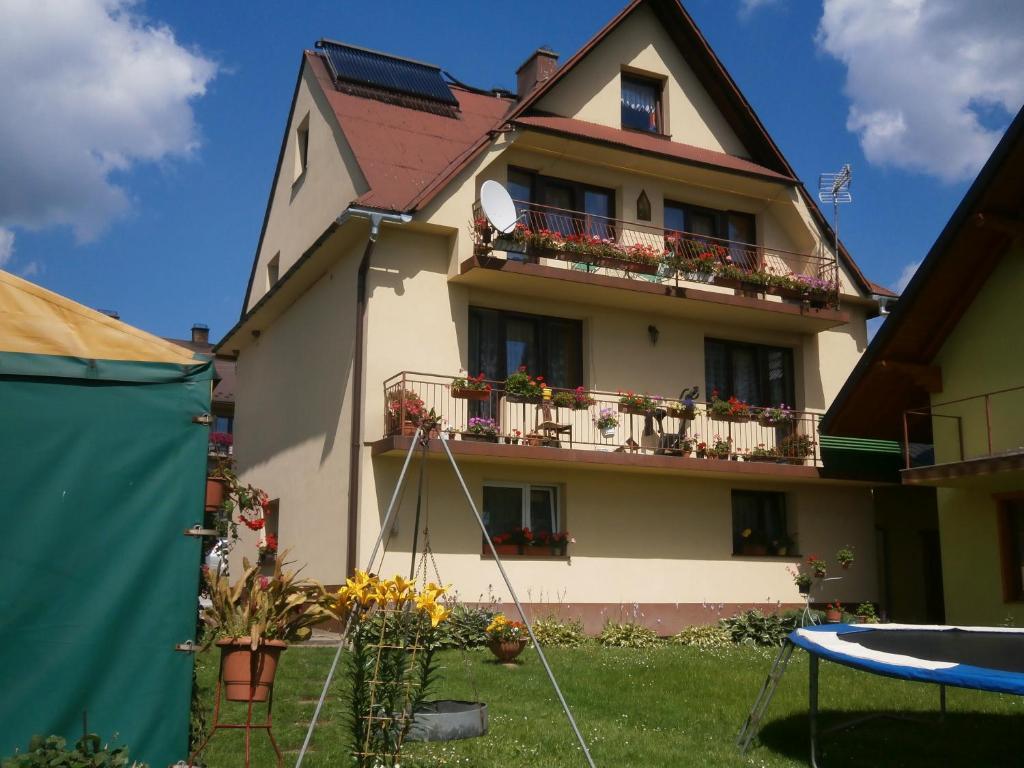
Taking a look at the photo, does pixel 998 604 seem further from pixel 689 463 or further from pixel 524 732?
pixel 524 732

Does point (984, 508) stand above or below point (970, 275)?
below

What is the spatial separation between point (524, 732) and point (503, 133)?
11.8 meters

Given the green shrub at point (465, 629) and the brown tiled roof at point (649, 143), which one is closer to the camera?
the green shrub at point (465, 629)

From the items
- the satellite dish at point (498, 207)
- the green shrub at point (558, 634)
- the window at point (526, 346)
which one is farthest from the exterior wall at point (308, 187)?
the green shrub at point (558, 634)

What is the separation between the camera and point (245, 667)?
6871mm

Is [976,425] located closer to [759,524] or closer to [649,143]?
[759,524]

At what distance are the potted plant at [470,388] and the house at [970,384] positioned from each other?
5945 mm

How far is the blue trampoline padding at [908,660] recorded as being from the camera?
674 cm

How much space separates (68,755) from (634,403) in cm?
1386

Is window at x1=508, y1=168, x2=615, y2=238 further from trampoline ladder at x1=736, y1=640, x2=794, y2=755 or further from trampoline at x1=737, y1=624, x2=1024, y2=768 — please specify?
trampoline ladder at x1=736, y1=640, x2=794, y2=755

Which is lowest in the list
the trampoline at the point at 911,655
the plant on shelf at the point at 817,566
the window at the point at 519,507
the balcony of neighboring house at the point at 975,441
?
the trampoline at the point at 911,655

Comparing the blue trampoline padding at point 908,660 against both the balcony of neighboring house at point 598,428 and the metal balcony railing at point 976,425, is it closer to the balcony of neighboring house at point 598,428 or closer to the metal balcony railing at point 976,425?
the metal balcony railing at point 976,425

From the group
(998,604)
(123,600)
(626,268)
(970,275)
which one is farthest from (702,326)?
(123,600)

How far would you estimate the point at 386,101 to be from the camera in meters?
21.5
